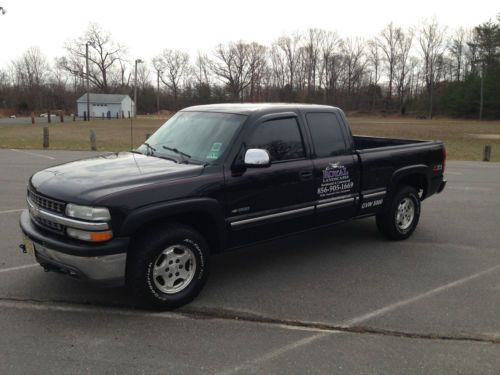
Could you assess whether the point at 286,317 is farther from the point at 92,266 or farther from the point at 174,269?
the point at 92,266

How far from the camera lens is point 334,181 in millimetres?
5379

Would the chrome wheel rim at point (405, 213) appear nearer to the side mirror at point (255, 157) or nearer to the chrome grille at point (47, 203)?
the side mirror at point (255, 157)

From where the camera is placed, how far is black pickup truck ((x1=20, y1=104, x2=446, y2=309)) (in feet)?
12.5

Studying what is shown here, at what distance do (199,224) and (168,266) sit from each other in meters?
0.52

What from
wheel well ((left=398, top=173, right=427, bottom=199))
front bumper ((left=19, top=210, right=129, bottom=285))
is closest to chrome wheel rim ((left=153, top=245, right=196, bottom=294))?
front bumper ((left=19, top=210, right=129, bottom=285))

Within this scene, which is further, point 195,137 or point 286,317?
point 195,137

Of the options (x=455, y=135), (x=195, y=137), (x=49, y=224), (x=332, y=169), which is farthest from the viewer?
(x=455, y=135)

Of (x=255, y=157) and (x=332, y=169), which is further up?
(x=255, y=157)

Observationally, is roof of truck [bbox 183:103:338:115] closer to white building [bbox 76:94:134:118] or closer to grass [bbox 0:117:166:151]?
grass [bbox 0:117:166:151]

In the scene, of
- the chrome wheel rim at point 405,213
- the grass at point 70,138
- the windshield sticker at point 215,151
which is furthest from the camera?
the grass at point 70,138

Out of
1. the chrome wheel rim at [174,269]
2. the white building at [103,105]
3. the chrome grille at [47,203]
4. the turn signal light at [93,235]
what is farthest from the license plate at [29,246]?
the white building at [103,105]

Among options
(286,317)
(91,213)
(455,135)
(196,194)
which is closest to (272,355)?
(286,317)

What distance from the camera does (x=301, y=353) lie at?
348 centimetres

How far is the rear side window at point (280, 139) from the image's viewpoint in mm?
4836
